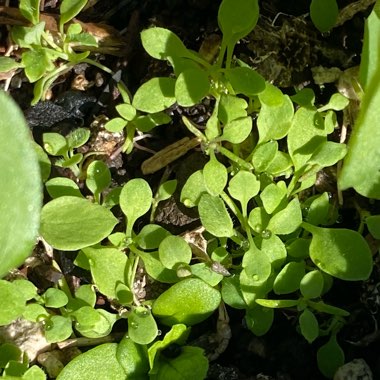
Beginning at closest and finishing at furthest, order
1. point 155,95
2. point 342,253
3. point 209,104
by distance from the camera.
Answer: point 342,253 < point 155,95 < point 209,104

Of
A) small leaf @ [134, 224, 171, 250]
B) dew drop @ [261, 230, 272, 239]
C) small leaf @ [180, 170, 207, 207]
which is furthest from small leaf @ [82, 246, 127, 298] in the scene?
dew drop @ [261, 230, 272, 239]

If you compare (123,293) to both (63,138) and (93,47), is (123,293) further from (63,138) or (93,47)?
(93,47)

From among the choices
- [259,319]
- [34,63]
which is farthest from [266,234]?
[34,63]

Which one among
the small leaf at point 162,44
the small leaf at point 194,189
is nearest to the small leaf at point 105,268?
the small leaf at point 194,189

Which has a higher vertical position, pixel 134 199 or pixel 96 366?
pixel 134 199

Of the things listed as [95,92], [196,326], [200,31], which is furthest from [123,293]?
[200,31]

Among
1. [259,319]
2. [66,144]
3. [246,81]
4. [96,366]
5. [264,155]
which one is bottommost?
[96,366]

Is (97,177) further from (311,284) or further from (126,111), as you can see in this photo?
(311,284)
